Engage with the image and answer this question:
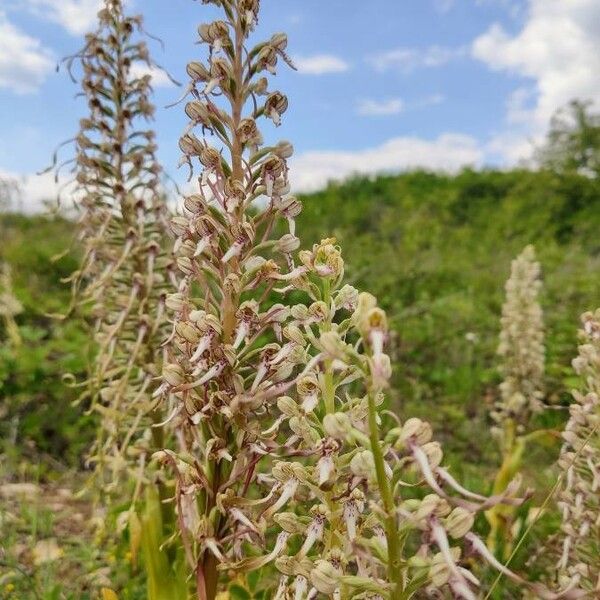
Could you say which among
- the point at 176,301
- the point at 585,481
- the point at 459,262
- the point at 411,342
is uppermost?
the point at 459,262

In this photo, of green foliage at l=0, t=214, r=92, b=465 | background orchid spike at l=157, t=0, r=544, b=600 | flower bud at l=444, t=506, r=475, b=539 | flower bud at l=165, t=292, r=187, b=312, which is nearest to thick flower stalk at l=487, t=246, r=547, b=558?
green foliage at l=0, t=214, r=92, b=465

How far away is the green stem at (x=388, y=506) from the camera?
3.94ft

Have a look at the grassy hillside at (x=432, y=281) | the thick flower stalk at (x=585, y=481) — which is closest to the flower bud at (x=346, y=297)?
the thick flower stalk at (x=585, y=481)

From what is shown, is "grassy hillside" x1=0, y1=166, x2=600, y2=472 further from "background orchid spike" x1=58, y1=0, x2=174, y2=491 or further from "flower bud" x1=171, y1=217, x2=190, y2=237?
"flower bud" x1=171, y1=217, x2=190, y2=237

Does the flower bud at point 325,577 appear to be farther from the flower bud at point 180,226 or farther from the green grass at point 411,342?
the green grass at point 411,342

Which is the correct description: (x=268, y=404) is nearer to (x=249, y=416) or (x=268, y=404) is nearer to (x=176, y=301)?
(x=249, y=416)

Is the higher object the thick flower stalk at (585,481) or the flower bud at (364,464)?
the flower bud at (364,464)

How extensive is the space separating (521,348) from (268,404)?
3.66 metres

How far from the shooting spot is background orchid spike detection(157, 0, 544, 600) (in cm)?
126

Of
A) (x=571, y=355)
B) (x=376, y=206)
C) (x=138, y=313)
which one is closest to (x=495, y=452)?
(x=571, y=355)

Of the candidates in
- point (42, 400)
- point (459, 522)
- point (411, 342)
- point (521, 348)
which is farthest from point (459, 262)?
point (459, 522)

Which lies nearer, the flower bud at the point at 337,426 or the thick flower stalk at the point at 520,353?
the flower bud at the point at 337,426

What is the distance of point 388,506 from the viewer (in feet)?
4.02

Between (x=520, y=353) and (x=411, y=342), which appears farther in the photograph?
(x=411, y=342)
